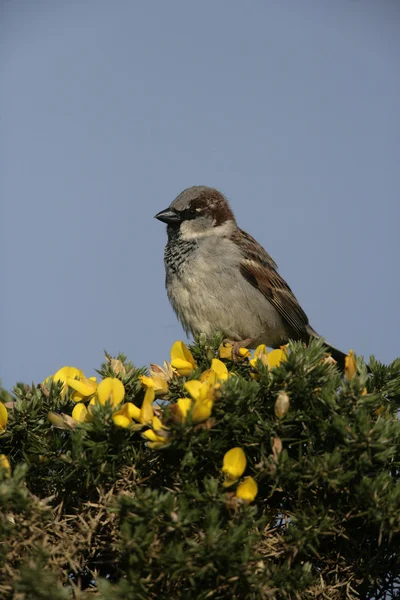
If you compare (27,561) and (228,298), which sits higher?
(228,298)

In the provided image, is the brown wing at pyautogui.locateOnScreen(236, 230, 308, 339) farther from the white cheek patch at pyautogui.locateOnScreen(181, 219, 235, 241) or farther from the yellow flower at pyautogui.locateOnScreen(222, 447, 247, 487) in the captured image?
the yellow flower at pyautogui.locateOnScreen(222, 447, 247, 487)

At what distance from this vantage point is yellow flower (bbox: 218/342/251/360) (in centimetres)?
311

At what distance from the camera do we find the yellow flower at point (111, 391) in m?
2.47

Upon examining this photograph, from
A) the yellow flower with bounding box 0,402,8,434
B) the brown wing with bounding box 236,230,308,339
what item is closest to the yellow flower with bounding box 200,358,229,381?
the yellow flower with bounding box 0,402,8,434

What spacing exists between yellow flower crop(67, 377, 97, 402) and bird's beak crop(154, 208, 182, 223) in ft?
9.27

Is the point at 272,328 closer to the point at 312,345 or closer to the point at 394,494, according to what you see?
the point at 312,345

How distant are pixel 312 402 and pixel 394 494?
0.40 metres

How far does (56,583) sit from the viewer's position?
2016 millimetres

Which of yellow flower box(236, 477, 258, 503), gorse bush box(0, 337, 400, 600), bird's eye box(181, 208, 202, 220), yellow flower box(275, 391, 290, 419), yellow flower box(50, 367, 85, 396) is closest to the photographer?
gorse bush box(0, 337, 400, 600)

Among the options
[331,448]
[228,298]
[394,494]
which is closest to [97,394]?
[331,448]

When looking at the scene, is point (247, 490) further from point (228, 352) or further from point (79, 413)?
point (228, 352)

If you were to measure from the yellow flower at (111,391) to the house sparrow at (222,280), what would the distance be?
227 centimetres

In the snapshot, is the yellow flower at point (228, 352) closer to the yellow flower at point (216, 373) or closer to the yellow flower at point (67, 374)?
the yellow flower at point (216, 373)

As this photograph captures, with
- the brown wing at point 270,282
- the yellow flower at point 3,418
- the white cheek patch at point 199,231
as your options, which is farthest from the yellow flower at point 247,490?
the white cheek patch at point 199,231
